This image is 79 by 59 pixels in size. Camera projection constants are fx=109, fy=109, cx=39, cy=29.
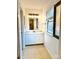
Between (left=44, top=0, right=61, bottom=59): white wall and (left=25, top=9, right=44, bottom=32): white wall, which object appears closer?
(left=44, top=0, right=61, bottom=59): white wall

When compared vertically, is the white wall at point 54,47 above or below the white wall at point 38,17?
below

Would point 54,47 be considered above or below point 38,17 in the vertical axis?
below

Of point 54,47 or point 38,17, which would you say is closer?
point 54,47

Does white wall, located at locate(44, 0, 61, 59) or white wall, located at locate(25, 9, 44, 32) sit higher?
white wall, located at locate(25, 9, 44, 32)

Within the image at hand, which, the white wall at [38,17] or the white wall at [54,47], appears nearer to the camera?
the white wall at [54,47]
